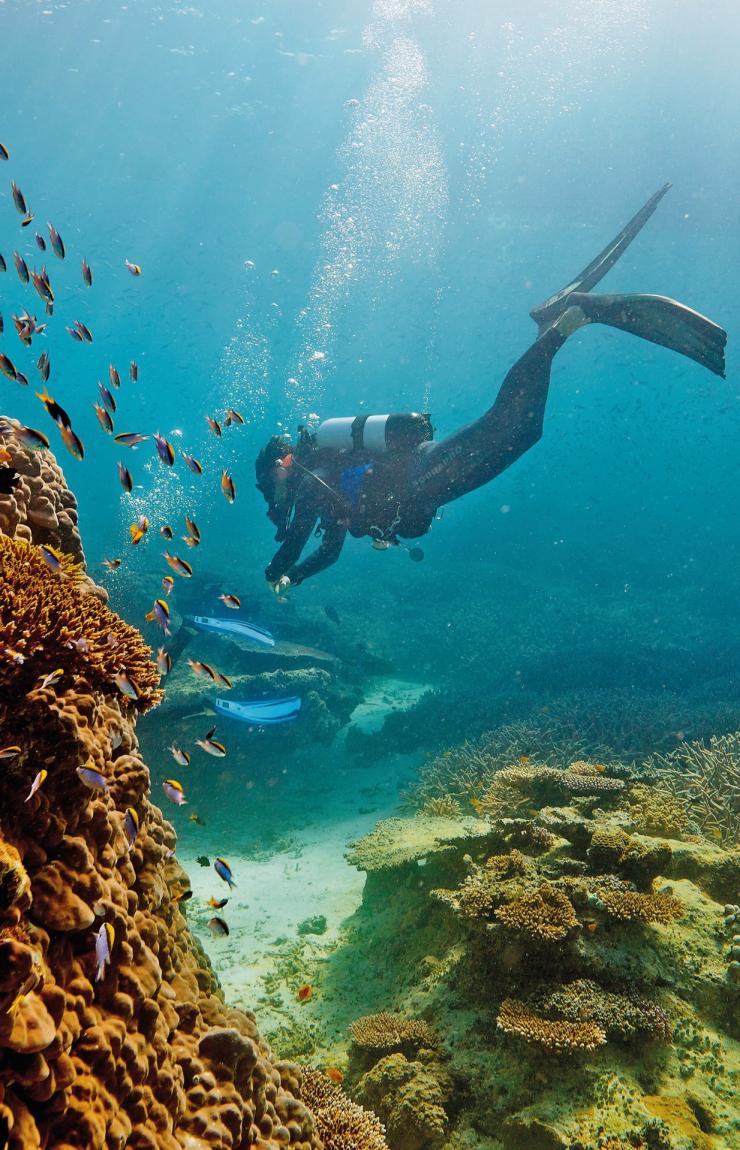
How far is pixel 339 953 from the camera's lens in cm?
504

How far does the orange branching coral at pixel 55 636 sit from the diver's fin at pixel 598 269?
1024cm

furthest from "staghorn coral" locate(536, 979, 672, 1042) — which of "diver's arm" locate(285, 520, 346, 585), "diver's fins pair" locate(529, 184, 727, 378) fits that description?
"diver's fins pair" locate(529, 184, 727, 378)

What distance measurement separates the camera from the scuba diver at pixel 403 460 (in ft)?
29.2

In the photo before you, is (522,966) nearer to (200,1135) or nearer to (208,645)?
(200,1135)

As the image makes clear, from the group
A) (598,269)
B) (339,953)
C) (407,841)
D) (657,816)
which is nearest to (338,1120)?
(339,953)

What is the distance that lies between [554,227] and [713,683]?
44274 millimetres

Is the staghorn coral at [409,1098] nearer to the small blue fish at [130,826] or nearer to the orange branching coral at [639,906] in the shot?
the orange branching coral at [639,906]

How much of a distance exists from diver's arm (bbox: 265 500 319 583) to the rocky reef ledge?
6087 mm

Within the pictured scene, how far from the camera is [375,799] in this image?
9.08 metres

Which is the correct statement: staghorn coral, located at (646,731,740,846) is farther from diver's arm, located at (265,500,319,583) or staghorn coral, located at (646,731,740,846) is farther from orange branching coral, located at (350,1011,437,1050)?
diver's arm, located at (265,500,319,583)

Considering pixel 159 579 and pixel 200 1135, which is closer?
pixel 200 1135

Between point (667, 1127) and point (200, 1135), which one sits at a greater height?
point (667, 1127)

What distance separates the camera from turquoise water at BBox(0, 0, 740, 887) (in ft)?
58.2

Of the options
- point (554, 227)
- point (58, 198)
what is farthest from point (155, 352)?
point (554, 227)
